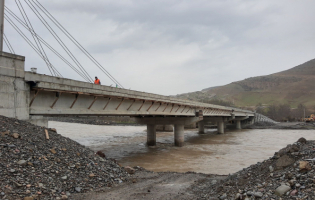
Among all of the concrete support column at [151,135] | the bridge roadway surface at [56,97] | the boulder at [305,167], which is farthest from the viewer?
the concrete support column at [151,135]

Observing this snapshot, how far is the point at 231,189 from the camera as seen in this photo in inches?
281

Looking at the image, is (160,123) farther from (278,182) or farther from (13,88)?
(278,182)

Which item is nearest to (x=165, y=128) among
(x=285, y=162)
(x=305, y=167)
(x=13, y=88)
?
(x=13, y=88)

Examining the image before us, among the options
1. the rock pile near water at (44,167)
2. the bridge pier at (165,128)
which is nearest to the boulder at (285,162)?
the rock pile near water at (44,167)

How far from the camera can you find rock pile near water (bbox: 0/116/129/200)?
21.8ft

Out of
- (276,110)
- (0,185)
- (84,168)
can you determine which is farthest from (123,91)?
(276,110)

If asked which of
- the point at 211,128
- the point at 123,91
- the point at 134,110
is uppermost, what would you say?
the point at 123,91

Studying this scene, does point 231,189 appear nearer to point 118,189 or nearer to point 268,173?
point 268,173

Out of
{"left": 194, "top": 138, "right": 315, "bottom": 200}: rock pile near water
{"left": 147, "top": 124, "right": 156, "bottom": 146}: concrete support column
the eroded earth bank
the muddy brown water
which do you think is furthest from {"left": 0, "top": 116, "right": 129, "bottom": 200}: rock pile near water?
{"left": 147, "top": 124, "right": 156, "bottom": 146}: concrete support column

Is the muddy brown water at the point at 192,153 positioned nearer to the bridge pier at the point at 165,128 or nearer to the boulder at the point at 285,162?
the boulder at the point at 285,162

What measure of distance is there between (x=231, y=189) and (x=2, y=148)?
7297mm

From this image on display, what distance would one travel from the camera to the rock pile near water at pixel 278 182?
551cm

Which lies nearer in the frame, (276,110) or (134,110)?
(134,110)

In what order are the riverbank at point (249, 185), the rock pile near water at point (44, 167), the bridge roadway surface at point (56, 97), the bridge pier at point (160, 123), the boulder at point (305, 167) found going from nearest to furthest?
1. the riverbank at point (249, 185)
2. the boulder at point (305, 167)
3. the rock pile near water at point (44, 167)
4. the bridge roadway surface at point (56, 97)
5. the bridge pier at point (160, 123)
